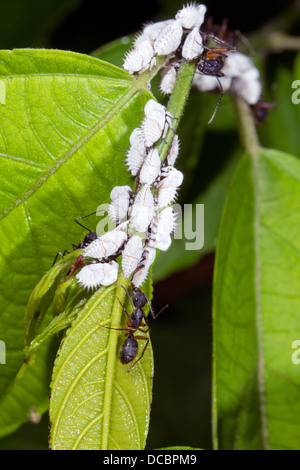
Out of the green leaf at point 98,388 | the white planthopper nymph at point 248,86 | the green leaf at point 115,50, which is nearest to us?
the green leaf at point 98,388

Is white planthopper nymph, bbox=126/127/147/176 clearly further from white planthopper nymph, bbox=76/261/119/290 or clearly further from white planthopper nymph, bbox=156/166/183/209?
white planthopper nymph, bbox=76/261/119/290

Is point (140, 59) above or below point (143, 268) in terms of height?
above

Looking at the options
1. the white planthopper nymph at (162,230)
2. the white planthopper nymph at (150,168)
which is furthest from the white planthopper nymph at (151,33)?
the white planthopper nymph at (162,230)

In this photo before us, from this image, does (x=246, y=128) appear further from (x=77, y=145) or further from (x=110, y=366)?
(x=110, y=366)

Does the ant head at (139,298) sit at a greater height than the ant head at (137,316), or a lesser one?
greater

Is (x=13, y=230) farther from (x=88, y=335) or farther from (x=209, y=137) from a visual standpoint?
(x=209, y=137)

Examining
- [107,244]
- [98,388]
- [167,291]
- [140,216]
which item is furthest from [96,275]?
[167,291]

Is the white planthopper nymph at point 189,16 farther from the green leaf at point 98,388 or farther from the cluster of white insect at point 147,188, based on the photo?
the green leaf at point 98,388
